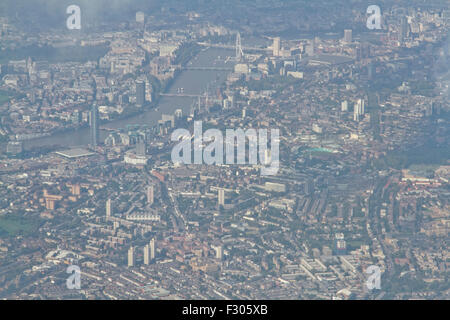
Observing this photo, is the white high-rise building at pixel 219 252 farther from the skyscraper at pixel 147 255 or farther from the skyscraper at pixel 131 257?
the skyscraper at pixel 131 257

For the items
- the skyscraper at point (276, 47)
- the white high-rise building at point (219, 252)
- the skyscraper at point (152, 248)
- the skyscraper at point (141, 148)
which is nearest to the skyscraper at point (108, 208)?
the skyscraper at point (152, 248)

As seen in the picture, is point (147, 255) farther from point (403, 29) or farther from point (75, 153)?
point (403, 29)

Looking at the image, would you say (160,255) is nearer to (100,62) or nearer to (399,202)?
(399,202)

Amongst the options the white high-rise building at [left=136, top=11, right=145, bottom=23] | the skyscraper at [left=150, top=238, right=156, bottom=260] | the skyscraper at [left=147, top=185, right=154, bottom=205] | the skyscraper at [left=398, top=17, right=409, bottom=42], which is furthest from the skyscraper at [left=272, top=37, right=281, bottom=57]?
the skyscraper at [left=150, top=238, right=156, bottom=260]

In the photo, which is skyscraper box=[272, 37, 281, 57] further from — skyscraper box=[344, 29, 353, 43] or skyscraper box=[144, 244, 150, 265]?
skyscraper box=[144, 244, 150, 265]

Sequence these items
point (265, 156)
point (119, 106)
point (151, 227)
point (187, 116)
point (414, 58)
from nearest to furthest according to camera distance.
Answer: point (151, 227), point (265, 156), point (187, 116), point (119, 106), point (414, 58)

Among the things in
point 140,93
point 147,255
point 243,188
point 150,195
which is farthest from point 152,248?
Answer: point 140,93

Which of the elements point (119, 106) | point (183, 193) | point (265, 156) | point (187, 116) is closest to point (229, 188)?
point (183, 193)

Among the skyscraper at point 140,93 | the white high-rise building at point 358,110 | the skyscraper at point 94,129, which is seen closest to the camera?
the skyscraper at point 94,129
